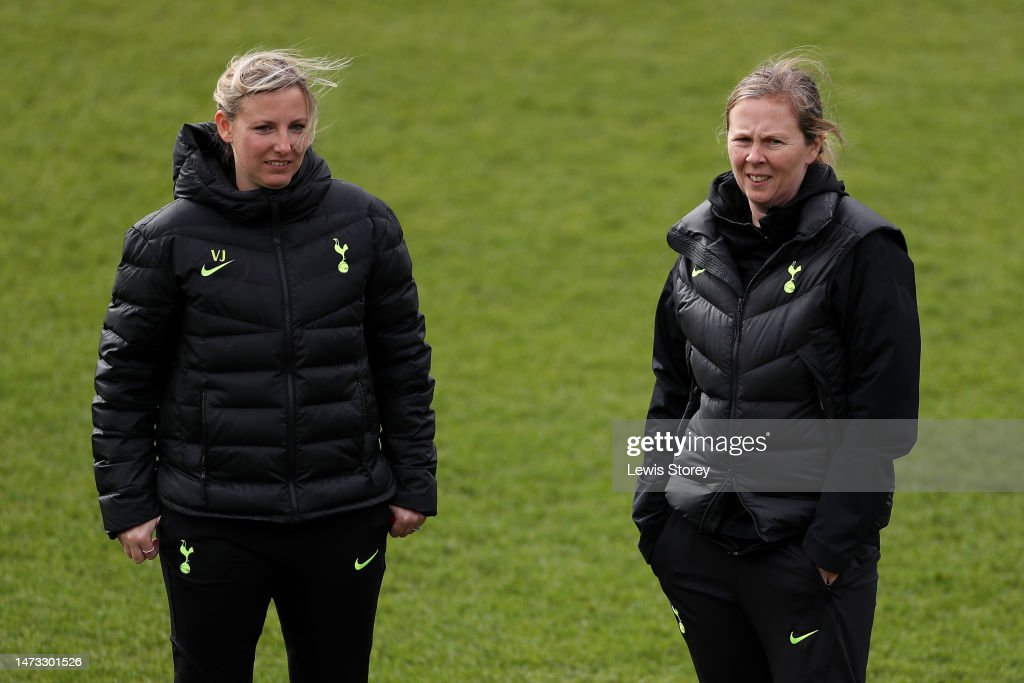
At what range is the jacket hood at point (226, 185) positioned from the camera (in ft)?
9.64

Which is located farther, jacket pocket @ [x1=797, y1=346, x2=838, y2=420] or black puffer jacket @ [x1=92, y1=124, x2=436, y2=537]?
black puffer jacket @ [x1=92, y1=124, x2=436, y2=537]

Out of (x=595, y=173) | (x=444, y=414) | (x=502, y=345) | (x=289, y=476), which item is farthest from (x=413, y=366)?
(x=595, y=173)

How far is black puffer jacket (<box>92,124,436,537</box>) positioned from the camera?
9.59ft

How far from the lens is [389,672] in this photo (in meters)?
4.45

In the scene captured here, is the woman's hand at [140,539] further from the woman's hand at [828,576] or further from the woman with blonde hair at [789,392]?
the woman's hand at [828,576]

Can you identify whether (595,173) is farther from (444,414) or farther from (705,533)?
(705,533)

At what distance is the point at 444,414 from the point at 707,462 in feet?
12.9

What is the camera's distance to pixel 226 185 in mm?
2965

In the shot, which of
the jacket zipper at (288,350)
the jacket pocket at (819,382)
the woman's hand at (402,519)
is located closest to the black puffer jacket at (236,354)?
the jacket zipper at (288,350)

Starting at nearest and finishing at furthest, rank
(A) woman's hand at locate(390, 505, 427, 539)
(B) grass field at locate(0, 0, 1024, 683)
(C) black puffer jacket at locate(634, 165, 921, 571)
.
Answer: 1. (C) black puffer jacket at locate(634, 165, 921, 571)
2. (A) woman's hand at locate(390, 505, 427, 539)
3. (B) grass field at locate(0, 0, 1024, 683)

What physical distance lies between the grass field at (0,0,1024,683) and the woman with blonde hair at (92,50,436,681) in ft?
4.93

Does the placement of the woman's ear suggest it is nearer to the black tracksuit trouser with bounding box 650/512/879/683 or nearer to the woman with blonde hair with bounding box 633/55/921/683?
the woman with blonde hair with bounding box 633/55/921/683

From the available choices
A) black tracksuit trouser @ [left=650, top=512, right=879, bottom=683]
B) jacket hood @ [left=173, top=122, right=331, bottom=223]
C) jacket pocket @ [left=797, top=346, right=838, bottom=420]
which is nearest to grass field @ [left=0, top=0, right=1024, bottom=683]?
black tracksuit trouser @ [left=650, top=512, right=879, bottom=683]

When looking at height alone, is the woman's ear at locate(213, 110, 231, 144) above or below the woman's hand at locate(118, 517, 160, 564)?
above
